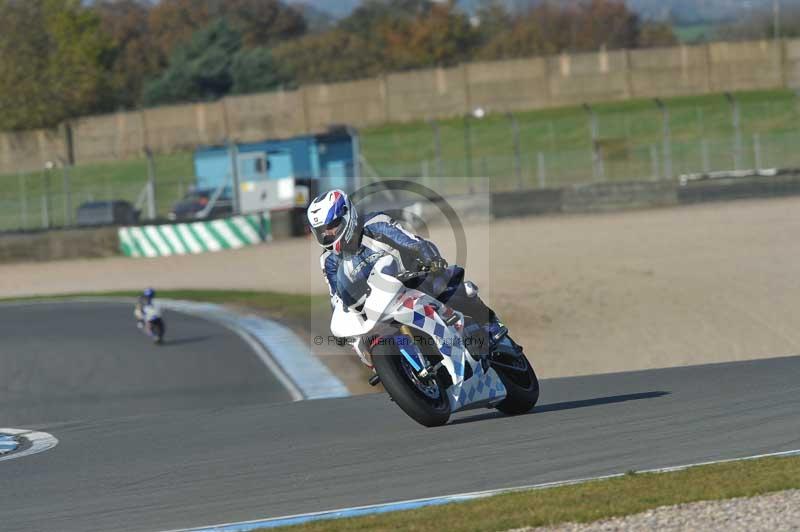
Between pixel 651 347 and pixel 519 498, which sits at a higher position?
pixel 519 498

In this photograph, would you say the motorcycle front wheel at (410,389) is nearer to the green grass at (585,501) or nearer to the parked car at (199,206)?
the green grass at (585,501)

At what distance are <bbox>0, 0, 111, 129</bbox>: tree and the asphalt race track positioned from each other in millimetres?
52410

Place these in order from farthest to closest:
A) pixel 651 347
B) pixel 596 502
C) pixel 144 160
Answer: pixel 144 160
pixel 651 347
pixel 596 502

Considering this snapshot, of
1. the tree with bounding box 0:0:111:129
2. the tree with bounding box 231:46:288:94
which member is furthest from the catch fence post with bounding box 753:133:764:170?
the tree with bounding box 231:46:288:94

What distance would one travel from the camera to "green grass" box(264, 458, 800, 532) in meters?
5.61

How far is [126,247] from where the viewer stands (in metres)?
34.8

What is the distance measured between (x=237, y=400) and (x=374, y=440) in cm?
588

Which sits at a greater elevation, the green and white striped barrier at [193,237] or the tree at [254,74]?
the tree at [254,74]

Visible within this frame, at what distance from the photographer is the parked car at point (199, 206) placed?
1538 inches

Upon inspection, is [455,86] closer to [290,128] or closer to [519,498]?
[290,128]

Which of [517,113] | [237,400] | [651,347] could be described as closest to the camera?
[237,400]

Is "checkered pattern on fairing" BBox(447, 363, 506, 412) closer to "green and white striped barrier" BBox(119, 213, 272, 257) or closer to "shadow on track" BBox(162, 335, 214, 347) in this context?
"shadow on track" BBox(162, 335, 214, 347)

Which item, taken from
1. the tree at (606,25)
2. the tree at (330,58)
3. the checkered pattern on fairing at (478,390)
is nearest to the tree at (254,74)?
the tree at (330,58)

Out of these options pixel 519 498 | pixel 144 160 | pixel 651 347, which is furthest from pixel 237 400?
pixel 144 160
